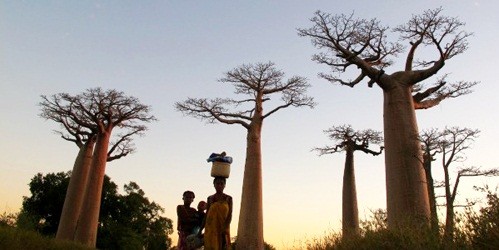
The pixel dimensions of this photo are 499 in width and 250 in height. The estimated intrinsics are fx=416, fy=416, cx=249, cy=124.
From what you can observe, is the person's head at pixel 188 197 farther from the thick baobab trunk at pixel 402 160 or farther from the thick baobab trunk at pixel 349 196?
the thick baobab trunk at pixel 349 196

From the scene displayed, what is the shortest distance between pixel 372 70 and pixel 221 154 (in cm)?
674

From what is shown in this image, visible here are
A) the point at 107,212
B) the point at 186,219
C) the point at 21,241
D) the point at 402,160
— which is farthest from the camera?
the point at 107,212

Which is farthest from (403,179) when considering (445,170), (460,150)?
(460,150)

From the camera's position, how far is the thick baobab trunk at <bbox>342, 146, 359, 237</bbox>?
1413 cm

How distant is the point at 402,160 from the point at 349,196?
6046 millimetres

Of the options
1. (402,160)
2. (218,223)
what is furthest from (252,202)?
(218,223)

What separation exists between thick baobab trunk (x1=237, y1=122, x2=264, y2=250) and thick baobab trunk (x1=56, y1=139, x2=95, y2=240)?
621 cm

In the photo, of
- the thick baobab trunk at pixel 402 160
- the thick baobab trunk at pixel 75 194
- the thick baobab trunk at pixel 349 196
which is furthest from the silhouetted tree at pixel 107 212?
the thick baobab trunk at pixel 402 160

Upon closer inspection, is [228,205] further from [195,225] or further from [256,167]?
[256,167]

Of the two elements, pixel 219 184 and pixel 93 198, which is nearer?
pixel 219 184

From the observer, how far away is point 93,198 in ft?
49.7

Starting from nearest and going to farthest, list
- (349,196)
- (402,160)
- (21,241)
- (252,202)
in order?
(21,241), (402,160), (252,202), (349,196)

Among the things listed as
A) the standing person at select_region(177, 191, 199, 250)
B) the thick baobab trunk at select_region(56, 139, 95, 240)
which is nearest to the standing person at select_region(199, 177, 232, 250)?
the standing person at select_region(177, 191, 199, 250)

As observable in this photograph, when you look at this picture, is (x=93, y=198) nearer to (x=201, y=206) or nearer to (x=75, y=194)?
(x=75, y=194)
